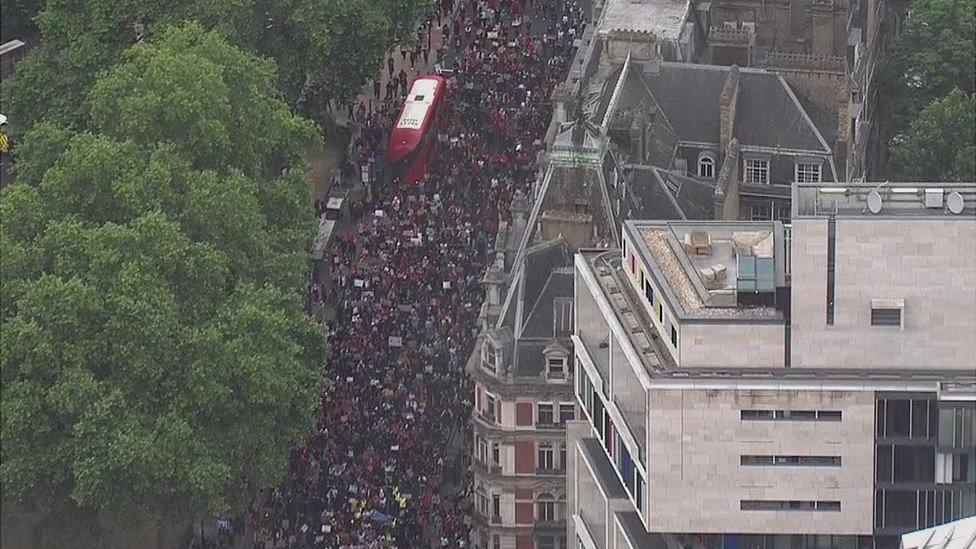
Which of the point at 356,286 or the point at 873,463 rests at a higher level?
the point at 356,286

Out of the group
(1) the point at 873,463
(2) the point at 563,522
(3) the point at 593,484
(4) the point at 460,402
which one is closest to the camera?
(1) the point at 873,463

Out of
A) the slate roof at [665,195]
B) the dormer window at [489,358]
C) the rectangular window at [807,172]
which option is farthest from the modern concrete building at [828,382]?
the rectangular window at [807,172]

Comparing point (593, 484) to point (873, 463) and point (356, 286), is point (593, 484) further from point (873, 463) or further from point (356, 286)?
point (356, 286)

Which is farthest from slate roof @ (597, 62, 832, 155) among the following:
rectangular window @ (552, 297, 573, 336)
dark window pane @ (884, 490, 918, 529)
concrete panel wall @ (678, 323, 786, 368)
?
dark window pane @ (884, 490, 918, 529)

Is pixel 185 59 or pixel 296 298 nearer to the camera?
pixel 296 298

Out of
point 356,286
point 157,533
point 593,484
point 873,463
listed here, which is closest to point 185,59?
point 356,286

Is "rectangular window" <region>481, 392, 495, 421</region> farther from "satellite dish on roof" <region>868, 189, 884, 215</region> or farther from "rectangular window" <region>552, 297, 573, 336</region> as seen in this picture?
"satellite dish on roof" <region>868, 189, 884, 215</region>
